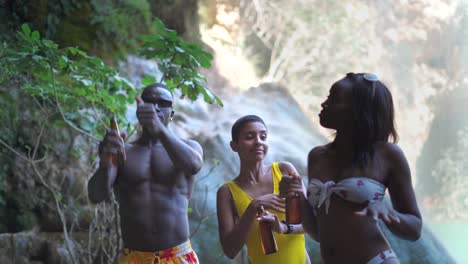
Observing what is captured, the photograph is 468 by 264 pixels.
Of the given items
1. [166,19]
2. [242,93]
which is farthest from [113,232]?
[242,93]

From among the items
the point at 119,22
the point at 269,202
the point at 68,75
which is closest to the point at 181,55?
the point at 68,75

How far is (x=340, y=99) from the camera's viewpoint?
156cm

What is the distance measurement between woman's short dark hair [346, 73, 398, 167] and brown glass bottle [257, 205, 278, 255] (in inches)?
17.6

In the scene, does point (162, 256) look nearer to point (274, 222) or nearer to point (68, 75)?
point (274, 222)

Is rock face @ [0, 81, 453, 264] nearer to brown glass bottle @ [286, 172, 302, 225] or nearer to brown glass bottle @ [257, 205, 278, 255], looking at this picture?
brown glass bottle @ [257, 205, 278, 255]

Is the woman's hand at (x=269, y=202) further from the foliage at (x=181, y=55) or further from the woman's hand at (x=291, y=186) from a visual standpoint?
the foliage at (x=181, y=55)

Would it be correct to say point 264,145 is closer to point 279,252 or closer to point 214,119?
point 279,252

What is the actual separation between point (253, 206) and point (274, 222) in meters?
0.10

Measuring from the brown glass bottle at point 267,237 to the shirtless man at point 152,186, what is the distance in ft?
1.11

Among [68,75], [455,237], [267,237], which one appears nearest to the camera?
[267,237]

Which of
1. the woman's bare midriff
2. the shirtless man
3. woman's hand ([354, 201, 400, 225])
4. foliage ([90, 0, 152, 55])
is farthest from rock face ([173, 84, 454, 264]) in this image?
woman's hand ([354, 201, 400, 225])

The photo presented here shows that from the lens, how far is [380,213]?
54.2 inches

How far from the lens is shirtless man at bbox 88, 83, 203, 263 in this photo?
190cm

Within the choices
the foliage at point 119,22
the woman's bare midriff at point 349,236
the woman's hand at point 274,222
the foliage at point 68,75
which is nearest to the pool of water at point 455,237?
the foliage at point 119,22
